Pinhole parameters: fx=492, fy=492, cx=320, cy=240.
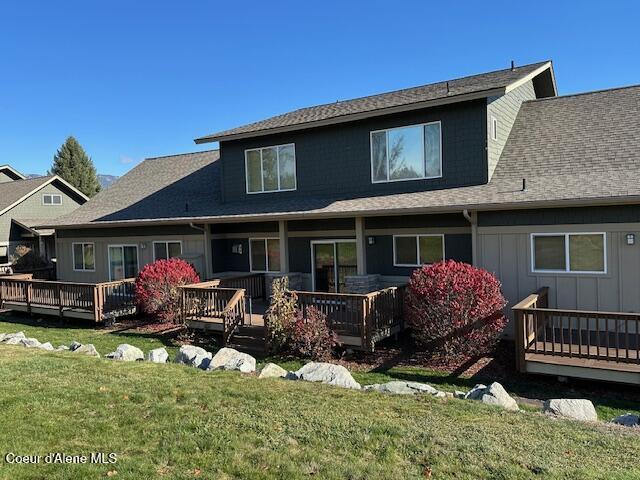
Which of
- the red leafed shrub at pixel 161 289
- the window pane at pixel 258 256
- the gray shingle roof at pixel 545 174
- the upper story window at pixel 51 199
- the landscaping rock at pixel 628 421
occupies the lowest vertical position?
the landscaping rock at pixel 628 421

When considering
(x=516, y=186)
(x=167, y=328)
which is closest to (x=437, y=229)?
(x=516, y=186)

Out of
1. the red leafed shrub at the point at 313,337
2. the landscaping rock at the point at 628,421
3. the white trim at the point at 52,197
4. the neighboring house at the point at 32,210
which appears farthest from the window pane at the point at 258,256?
the white trim at the point at 52,197

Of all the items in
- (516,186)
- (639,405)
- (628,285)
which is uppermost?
(516,186)

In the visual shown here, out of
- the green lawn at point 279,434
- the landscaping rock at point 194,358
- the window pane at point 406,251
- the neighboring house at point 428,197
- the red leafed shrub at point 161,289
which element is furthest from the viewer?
the red leafed shrub at point 161,289

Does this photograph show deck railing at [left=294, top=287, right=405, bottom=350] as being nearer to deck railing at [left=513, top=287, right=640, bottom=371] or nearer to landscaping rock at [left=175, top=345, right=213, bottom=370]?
landscaping rock at [left=175, top=345, right=213, bottom=370]

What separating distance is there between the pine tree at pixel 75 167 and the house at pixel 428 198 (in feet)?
148

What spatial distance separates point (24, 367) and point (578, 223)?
33.4ft

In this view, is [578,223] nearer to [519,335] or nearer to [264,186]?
[519,335]

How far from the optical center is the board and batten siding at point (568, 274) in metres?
9.24

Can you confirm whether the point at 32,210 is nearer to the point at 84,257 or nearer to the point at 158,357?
the point at 84,257

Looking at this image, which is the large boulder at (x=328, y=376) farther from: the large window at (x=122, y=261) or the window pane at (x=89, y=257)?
the window pane at (x=89, y=257)

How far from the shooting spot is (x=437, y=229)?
1177cm

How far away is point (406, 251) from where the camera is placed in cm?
1238

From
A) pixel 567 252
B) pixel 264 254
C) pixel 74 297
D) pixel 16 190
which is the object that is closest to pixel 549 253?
pixel 567 252
